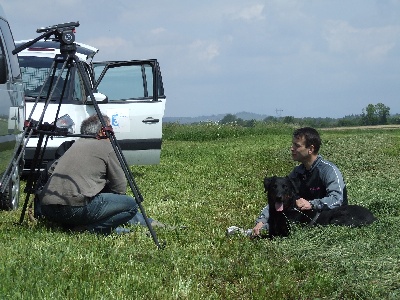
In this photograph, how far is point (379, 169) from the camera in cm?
1575

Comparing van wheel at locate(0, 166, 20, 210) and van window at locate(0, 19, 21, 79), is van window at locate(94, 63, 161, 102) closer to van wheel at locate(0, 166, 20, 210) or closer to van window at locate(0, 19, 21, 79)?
van window at locate(0, 19, 21, 79)

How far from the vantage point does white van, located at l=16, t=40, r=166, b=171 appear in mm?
13111

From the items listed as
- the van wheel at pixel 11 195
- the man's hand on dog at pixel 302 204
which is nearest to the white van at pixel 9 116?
the van wheel at pixel 11 195

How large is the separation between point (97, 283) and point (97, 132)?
9.33ft

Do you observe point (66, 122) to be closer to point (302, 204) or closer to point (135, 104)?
point (135, 104)

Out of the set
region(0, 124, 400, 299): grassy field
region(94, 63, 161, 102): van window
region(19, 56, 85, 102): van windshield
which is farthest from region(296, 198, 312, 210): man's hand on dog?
region(94, 63, 161, 102): van window

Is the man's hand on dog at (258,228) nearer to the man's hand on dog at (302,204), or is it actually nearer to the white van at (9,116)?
the man's hand on dog at (302,204)

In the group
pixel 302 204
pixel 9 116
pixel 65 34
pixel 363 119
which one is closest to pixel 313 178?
pixel 302 204

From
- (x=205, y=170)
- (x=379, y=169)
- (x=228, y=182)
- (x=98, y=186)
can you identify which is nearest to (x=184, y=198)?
(x=228, y=182)

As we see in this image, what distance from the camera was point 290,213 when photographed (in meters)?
7.54

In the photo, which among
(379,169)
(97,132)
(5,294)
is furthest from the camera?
(379,169)

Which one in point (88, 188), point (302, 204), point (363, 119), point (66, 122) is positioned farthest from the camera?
point (363, 119)

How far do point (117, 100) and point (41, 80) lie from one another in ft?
5.14

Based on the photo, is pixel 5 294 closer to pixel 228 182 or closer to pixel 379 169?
pixel 228 182
